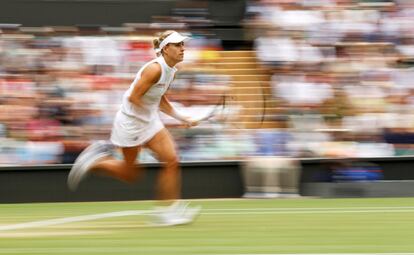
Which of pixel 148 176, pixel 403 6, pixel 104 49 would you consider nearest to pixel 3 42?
pixel 104 49

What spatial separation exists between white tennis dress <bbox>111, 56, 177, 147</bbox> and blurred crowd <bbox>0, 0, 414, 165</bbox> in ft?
15.1

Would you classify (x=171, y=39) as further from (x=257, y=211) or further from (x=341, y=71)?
(x=341, y=71)

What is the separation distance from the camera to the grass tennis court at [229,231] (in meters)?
6.38

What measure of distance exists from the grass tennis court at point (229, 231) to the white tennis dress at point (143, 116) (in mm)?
747

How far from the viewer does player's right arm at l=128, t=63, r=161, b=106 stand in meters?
7.65

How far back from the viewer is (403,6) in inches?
580

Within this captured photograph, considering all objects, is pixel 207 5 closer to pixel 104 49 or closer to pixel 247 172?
pixel 104 49

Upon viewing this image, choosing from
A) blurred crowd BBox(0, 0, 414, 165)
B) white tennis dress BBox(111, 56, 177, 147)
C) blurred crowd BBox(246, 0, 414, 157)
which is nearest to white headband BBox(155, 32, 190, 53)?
white tennis dress BBox(111, 56, 177, 147)

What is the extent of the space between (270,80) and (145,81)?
664 cm

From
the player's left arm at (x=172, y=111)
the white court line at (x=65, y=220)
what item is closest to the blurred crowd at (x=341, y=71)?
the white court line at (x=65, y=220)

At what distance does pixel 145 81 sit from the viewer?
7.65 m

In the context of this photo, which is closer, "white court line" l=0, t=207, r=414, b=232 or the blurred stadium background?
"white court line" l=0, t=207, r=414, b=232

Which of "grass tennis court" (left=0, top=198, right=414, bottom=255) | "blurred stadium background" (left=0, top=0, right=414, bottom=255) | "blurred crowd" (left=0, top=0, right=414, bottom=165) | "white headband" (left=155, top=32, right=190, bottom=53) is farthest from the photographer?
"blurred crowd" (left=0, top=0, right=414, bottom=165)

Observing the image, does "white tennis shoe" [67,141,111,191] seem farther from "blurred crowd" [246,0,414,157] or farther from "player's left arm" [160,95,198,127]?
"blurred crowd" [246,0,414,157]
